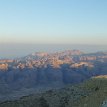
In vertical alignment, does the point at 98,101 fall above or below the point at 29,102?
above

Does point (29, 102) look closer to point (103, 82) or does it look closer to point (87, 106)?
point (103, 82)

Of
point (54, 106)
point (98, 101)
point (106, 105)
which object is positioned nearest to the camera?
point (106, 105)

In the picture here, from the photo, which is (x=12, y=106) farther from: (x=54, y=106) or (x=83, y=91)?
(x=83, y=91)

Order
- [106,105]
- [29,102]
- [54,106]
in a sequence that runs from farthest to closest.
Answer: [29,102] < [54,106] < [106,105]

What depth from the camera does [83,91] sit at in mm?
75312

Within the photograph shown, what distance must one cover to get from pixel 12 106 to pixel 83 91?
698 inches

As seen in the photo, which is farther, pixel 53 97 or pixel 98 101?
pixel 53 97

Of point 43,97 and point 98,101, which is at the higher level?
point 98,101

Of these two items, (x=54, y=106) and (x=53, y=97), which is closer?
(x=54, y=106)

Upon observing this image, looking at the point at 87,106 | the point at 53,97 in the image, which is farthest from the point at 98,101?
the point at 53,97

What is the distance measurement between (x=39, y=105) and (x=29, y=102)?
12.4 ft

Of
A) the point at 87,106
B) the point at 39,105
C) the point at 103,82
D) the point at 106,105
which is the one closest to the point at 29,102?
the point at 39,105

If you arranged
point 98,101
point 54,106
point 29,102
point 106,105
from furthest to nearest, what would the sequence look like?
point 29,102 → point 54,106 → point 98,101 → point 106,105

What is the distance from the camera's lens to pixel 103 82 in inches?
2975
